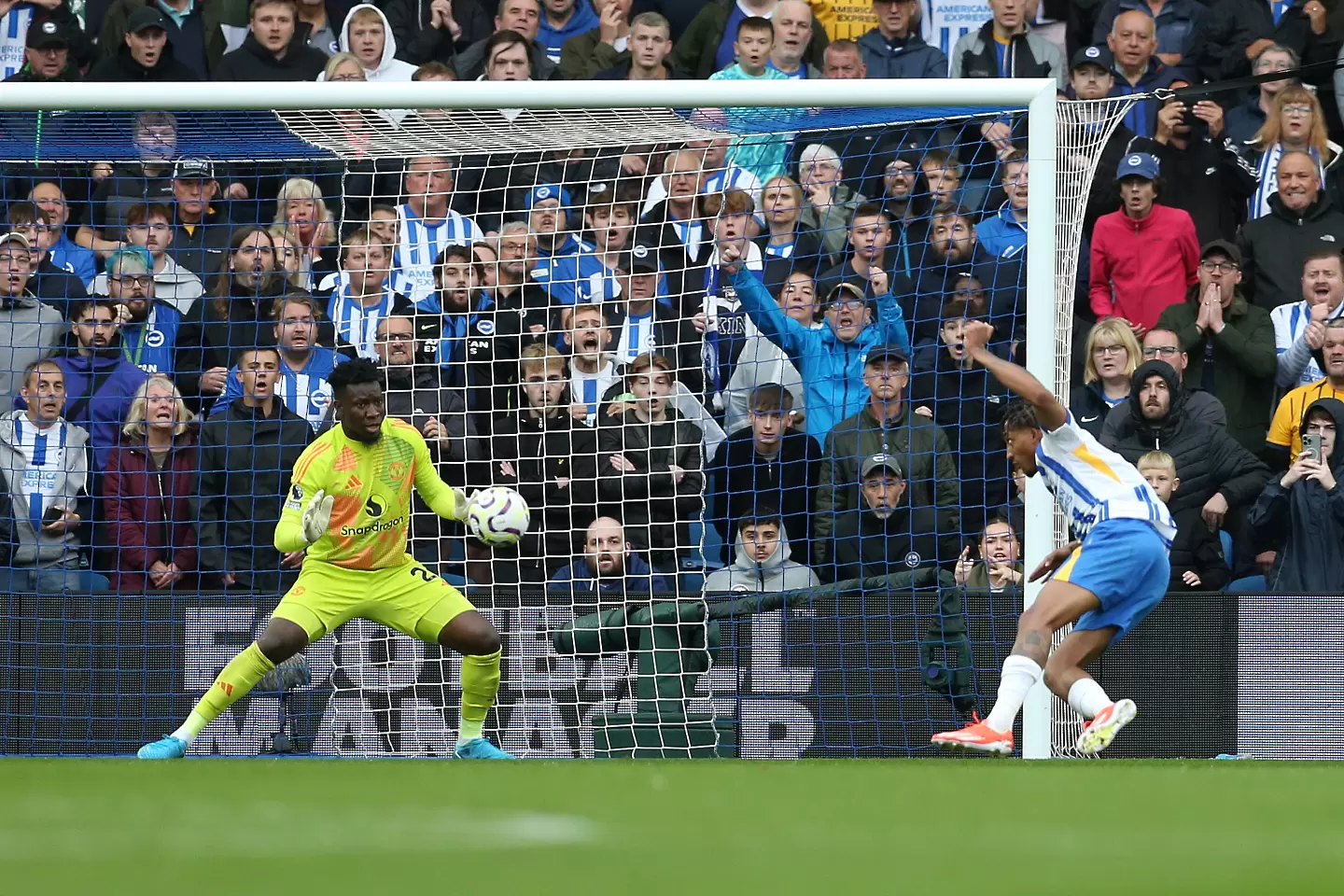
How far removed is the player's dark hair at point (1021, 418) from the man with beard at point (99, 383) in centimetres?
434

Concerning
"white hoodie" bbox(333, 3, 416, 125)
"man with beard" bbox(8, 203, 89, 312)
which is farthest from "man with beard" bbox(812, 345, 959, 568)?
"man with beard" bbox(8, 203, 89, 312)

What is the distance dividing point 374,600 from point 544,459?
1390 millimetres

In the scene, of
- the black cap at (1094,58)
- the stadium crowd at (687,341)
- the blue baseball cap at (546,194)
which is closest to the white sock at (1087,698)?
the stadium crowd at (687,341)

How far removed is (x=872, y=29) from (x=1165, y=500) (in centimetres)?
331

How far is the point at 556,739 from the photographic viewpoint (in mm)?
7352

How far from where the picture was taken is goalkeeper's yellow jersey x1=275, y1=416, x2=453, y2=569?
6605 mm

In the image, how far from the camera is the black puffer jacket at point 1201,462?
7.34 m

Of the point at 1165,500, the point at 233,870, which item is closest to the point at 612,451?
the point at 1165,500

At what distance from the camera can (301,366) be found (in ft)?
25.7

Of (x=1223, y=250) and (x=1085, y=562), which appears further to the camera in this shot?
(x=1223, y=250)

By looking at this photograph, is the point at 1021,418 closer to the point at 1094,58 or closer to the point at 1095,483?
the point at 1095,483

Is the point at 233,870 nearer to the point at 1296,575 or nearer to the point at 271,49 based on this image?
the point at 1296,575

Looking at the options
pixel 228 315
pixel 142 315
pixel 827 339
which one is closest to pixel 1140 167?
pixel 827 339

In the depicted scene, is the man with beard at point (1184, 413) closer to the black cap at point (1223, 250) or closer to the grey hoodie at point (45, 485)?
the black cap at point (1223, 250)
